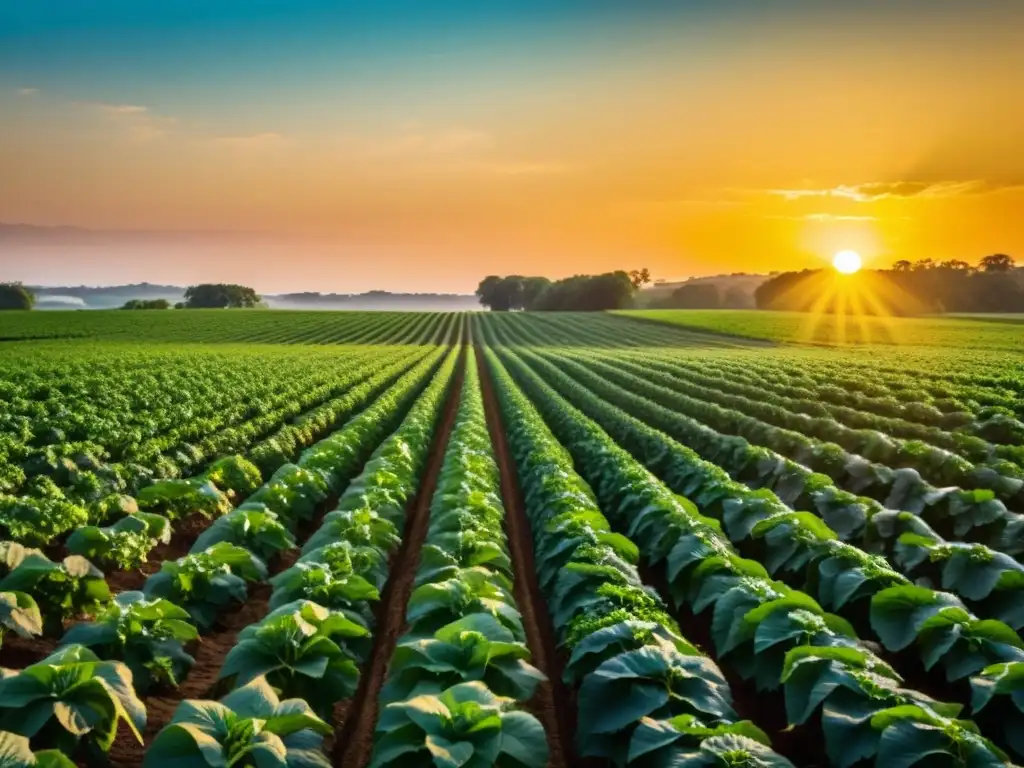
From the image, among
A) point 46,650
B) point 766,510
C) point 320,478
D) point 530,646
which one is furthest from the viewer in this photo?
point 320,478

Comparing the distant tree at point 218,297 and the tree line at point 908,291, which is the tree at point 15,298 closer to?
the distant tree at point 218,297

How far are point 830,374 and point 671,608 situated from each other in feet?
81.1

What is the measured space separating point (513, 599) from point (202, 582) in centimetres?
307

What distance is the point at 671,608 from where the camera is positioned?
8828mm

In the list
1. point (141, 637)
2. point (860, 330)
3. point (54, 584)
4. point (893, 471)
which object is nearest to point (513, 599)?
point (141, 637)

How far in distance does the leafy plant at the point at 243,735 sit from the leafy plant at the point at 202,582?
286 centimetres

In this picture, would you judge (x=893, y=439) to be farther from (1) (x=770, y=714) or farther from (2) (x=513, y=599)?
(2) (x=513, y=599)

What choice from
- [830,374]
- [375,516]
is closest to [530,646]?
[375,516]

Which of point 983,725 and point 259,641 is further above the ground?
point 259,641

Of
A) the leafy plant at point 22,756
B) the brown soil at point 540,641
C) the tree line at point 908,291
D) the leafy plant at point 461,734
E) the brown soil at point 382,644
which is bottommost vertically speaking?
the brown soil at point 540,641

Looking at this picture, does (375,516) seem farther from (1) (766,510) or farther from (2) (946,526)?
(2) (946,526)

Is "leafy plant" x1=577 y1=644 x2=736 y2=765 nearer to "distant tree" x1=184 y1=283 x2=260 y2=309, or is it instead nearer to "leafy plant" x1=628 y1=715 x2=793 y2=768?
"leafy plant" x1=628 y1=715 x2=793 y2=768

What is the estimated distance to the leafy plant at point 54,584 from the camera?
656 centimetres

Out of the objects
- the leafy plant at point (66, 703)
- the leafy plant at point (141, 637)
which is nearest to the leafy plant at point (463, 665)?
the leafy plant at point (66, 703)
